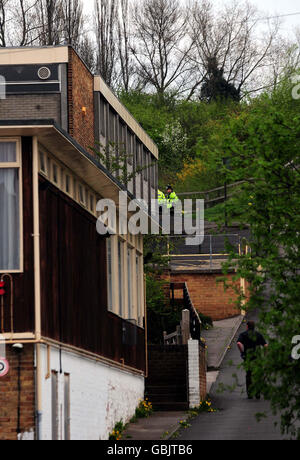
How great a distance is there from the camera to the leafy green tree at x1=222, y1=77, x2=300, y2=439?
15.0 m

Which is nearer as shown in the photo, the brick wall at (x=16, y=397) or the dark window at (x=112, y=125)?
the brick wall at (x=16, y=397)

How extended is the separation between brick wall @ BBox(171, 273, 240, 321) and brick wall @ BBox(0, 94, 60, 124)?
7.93 metres

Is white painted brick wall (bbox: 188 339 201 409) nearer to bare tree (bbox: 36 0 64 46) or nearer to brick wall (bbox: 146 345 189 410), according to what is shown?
brick wall (bbox: 146 345 189 410)

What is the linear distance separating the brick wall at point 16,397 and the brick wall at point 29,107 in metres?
20.4

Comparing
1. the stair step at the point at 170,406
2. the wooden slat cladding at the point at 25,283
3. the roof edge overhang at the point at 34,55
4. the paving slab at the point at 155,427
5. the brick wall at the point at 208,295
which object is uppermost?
the roof edge overhang at the point at 34,55

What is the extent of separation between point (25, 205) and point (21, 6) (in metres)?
55.1

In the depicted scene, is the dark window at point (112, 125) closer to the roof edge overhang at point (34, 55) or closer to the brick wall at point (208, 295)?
the brick wall at point (208, 295)

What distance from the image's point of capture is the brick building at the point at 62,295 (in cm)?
1498

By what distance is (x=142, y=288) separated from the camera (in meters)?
26.1

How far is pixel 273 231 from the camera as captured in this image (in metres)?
15.4

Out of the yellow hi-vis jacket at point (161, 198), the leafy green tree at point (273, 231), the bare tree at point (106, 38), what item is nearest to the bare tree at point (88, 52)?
the bare tree at point (106, 38)

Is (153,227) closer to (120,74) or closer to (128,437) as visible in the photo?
(128,437)

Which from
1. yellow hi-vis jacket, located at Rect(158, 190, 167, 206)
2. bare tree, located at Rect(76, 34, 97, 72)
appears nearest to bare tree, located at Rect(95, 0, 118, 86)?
bare tree, located at Rect(76, 34, 97, 72)

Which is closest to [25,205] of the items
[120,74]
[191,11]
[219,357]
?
[219,357]
